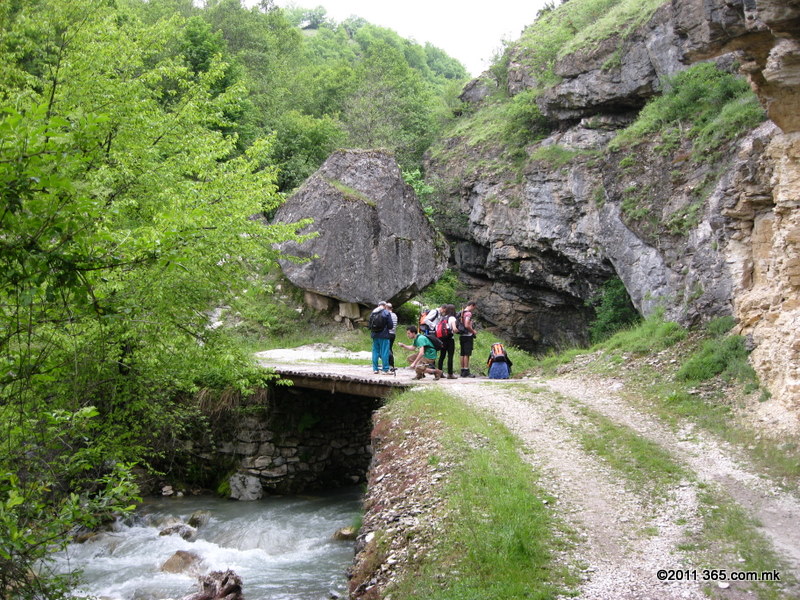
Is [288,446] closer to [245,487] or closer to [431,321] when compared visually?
[245,487]

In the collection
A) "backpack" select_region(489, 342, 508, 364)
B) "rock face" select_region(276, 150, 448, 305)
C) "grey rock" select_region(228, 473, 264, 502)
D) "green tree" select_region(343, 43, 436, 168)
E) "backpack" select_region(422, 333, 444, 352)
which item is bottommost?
"grey rock" select_region(228, 473, 264, 502)

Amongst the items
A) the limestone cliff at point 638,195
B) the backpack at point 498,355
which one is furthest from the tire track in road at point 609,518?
the backpack at point 498,355

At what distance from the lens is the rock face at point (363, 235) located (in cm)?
2223

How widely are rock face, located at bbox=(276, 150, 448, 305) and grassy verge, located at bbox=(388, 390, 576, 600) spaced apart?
45.8ft

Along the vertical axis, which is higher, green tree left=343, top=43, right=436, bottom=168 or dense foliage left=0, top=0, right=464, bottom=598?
green tree left=343, top=43, right=436, bottom=168

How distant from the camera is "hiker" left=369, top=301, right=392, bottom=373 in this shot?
14195mm

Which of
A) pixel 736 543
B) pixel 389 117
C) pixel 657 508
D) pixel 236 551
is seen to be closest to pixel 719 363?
pixel 657 508

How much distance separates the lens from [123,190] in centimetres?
874

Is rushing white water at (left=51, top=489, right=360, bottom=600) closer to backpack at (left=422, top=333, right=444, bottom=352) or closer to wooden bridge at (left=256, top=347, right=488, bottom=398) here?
wooden bridge at (left=256, top=347, right=488, bottom=398)

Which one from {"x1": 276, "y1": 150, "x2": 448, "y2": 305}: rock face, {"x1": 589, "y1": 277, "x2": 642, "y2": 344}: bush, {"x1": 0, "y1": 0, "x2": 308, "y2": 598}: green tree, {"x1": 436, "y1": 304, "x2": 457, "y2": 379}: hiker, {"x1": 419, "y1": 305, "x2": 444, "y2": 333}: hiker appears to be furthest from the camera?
{"x1": 276, "y1": 150, "x2": 448, "y2": 305}: rock face

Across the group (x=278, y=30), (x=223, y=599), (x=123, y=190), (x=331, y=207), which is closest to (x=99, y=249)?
(x=123, y=190)

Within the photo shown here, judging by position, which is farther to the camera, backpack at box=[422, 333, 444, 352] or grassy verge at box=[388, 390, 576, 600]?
backpack at box=[422, 333, 444, 352]

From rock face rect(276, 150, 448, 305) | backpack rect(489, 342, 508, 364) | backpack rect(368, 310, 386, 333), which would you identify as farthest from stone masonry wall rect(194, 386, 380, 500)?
rock face rect(276, 150, 448, 305)

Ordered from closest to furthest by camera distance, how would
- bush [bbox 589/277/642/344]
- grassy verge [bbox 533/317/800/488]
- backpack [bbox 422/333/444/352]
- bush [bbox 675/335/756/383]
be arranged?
grassy verge [bbox 533/317/800/488] → bush [bbox 675/335/756/383] → backpack [bbox 422/333/444/352] → bush [bbox 589/277/642/344]
